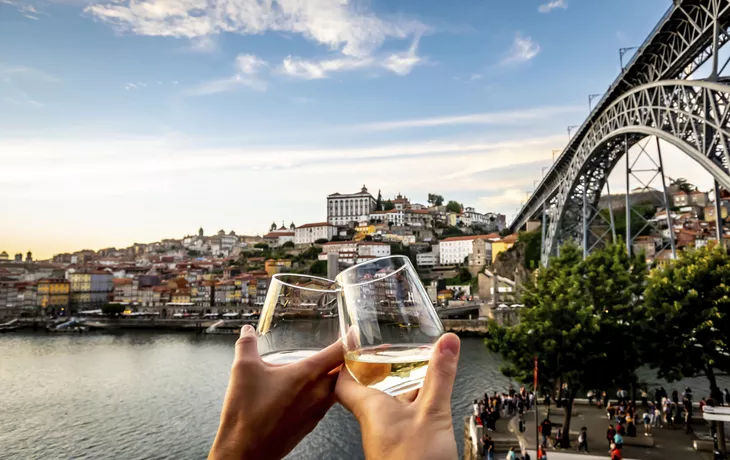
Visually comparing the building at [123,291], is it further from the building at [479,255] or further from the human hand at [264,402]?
the human hand at [264,402]

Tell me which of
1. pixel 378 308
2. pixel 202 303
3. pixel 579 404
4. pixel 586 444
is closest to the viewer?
pixel 378 308

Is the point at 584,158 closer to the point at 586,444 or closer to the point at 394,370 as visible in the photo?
the point at 586,444

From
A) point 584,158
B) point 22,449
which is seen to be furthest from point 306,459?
point 584,158

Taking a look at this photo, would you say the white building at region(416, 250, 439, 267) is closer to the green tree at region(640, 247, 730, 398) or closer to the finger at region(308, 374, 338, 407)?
the green tree at region(640, 247, 730, 398)

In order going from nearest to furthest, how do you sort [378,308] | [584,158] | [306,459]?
[378,308]
[306,459]
[584,158]

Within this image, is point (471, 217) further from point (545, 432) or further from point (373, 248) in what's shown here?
point (545, 432)

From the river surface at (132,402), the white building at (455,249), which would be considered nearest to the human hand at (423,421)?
the river surface at (132,402)

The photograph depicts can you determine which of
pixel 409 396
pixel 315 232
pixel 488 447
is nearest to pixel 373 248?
pixel 315 232
